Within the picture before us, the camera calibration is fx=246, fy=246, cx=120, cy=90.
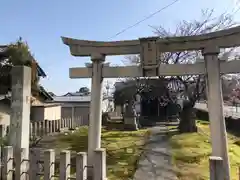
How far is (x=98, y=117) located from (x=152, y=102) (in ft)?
67.0

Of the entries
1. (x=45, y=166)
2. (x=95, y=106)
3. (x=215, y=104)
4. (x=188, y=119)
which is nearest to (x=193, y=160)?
(x=215, y=104)

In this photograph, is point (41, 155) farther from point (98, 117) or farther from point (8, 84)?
point (8, 84)

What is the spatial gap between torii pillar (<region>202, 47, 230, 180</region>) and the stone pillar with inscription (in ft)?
15.6

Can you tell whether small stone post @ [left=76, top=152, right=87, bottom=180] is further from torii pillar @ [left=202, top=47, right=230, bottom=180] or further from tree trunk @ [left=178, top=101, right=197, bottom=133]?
tree trunk @ [left=178, top=101, right=197, bottom=133]

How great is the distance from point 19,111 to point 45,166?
139 cm

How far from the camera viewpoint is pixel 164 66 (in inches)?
281

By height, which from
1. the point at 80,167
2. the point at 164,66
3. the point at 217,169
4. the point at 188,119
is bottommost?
the point at 80,167

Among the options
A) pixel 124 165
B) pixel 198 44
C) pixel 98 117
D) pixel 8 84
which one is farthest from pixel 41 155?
pixel 8 84

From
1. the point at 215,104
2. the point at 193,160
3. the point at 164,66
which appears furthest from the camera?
the point at 193,160

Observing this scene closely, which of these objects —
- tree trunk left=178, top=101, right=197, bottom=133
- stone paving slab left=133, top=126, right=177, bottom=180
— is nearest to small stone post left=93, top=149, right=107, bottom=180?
stone paving slab left=133, top=126, right=177, bottom=180

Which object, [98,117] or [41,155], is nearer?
[41,155]

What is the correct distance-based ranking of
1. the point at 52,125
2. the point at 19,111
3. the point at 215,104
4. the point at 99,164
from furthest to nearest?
the point at 52,125, the point at 215,104, the point at 19,111, the point at 99,164

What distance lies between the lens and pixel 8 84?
13805mm

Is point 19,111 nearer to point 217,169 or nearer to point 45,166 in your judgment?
point 45,166
